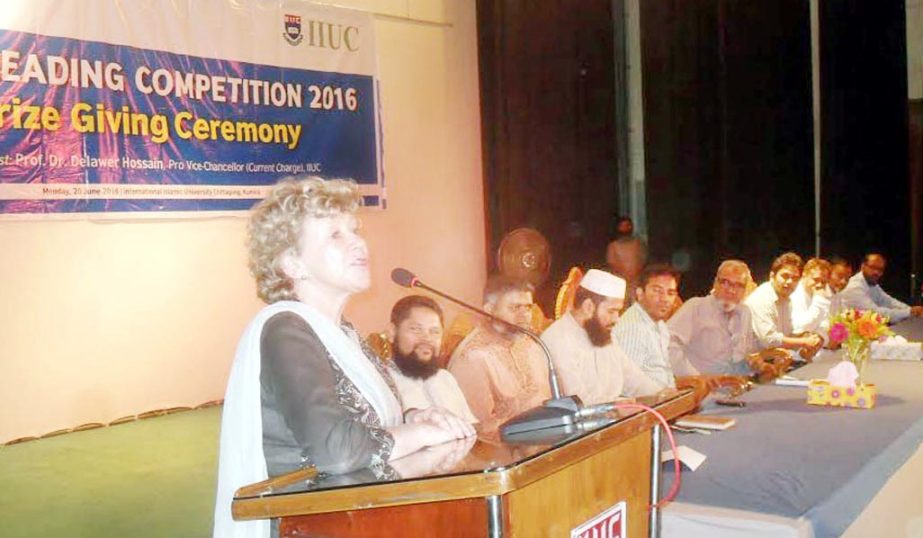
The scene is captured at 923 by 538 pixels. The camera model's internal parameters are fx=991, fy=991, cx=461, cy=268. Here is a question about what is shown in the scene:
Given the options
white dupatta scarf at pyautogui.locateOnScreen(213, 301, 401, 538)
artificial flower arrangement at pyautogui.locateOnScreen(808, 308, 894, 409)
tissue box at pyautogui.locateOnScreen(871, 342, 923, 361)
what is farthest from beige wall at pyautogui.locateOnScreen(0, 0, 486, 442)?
white dupatta scarf at pyautogui.locateOnScreen(213, 301, 401, 538)

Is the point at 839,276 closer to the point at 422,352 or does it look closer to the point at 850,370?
the point at 850,370

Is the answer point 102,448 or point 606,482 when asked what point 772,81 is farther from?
point 606,482

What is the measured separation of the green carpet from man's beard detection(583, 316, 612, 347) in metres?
1.52

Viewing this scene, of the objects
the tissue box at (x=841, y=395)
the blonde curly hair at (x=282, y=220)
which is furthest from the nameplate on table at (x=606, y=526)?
the tissue box at (x=841, y=395)

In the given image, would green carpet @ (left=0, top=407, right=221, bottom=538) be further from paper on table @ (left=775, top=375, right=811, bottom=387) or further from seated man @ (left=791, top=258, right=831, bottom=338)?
seated man @ (left=791, top=258, right=831, bottom=338)

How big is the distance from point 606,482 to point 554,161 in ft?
19.0

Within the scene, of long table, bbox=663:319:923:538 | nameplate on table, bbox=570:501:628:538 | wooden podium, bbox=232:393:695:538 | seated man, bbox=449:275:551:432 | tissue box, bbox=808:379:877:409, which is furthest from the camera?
seated man, bbox=449:275:551:432

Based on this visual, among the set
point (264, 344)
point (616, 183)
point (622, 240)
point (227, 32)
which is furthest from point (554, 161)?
point (264, 344)

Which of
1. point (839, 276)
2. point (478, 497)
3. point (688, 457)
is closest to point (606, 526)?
point (478, 497)

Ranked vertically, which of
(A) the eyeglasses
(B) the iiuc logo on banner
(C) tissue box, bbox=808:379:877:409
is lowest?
(C) tissue box, bbox=808:379:877:409

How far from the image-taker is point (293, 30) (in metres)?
5.98

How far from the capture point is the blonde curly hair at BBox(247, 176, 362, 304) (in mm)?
1497

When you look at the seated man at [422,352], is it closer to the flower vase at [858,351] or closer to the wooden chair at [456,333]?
the wooden chair at [456,333]

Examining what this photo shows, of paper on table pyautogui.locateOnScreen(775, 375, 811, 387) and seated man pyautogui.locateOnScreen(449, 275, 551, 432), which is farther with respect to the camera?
seated man pyautogui.locateOnScreen(449, 275, 551, 432)
